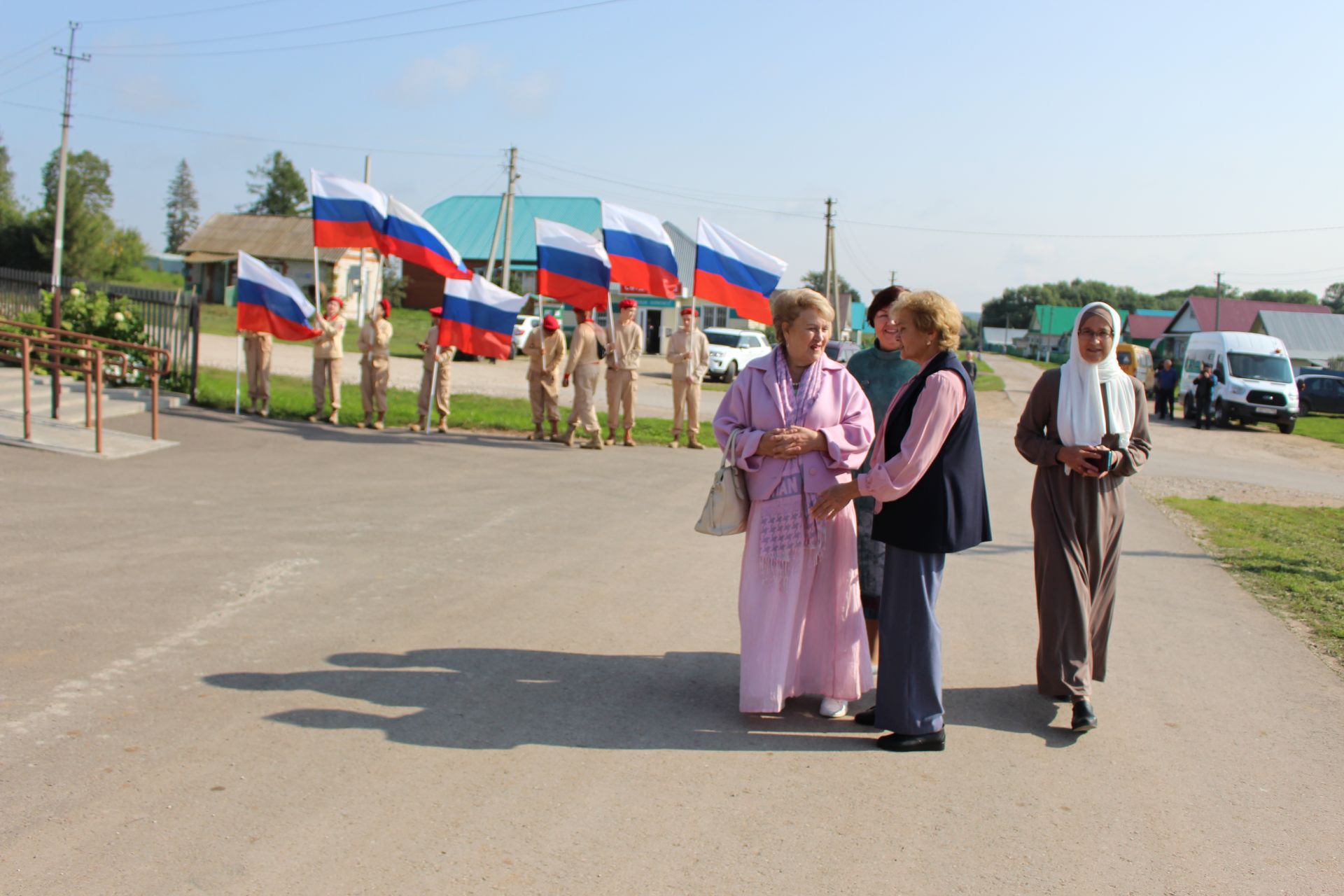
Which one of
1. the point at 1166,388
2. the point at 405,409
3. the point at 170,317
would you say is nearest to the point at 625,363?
the point at 405,409

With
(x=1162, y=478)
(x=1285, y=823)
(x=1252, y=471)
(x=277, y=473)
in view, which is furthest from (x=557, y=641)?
(x=1252, y=471)

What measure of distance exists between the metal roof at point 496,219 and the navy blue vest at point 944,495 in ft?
174

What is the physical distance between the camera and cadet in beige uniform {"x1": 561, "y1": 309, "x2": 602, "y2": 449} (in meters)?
15.5

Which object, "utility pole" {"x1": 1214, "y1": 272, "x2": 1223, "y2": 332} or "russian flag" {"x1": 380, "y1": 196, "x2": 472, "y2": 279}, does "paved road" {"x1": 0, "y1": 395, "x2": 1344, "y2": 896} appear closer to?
"russian flag" {"x1": 380, "y1": 196, "x2": 472, "y2": 279}

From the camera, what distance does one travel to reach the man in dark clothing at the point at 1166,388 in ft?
108

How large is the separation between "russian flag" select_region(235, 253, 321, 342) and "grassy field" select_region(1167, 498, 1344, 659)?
41.9ft

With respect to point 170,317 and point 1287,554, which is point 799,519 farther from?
point 170,317

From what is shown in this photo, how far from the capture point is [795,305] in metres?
4.97

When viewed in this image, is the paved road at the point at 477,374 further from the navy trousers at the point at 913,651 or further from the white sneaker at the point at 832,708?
the navy trousers at the point at 913,651

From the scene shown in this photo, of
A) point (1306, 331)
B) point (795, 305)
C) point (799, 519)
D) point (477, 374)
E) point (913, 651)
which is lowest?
point (913, 651)

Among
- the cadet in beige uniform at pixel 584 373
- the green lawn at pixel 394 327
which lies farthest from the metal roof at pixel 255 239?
the cadet in beige uniform at pixel 584 373

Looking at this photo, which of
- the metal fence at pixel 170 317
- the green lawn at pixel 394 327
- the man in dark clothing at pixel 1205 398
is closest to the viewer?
the metal fence at pixel 170 317

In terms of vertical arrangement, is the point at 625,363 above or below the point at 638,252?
below

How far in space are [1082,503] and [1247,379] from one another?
2921 centimetres
